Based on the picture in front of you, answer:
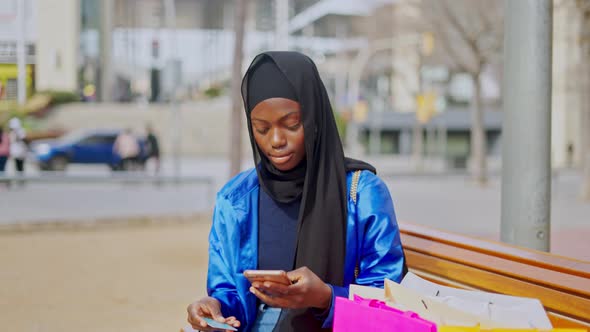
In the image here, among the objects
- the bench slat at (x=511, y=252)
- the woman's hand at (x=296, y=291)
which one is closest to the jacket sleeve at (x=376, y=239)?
the woman's hand at (x=296, y=291)

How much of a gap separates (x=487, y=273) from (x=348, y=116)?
105ft

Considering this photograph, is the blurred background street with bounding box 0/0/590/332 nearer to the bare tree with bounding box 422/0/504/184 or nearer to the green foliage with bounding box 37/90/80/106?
the bare tree with bounding box 422/0/504/184

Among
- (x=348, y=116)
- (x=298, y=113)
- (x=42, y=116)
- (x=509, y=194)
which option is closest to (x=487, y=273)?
(x=298, y=113)

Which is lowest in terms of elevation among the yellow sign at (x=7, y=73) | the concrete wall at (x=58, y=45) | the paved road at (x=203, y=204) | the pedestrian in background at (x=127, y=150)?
the paved road at (x=203, y=204)

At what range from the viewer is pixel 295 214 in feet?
8.70

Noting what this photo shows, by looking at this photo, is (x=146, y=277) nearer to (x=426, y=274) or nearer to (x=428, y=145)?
(x=426, y=274)

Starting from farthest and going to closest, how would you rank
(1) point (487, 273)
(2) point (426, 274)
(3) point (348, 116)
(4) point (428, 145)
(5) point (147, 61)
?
(5) point (147, 61)
(4) point (428, 145)
(3) point (348, 116)
(2) point (426, 274)
(1) point (487, 273)

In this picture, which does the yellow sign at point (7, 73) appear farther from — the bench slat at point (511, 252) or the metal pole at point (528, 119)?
the bench slat at point (511, 252)

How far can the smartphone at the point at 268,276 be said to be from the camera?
7.02 feet

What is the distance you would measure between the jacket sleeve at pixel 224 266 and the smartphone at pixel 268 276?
500 mm

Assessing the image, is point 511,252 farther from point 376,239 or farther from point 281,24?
point 281,24

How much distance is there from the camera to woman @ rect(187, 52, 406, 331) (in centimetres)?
251

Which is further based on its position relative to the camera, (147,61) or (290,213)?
(147,61)

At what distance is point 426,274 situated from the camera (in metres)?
3.45
